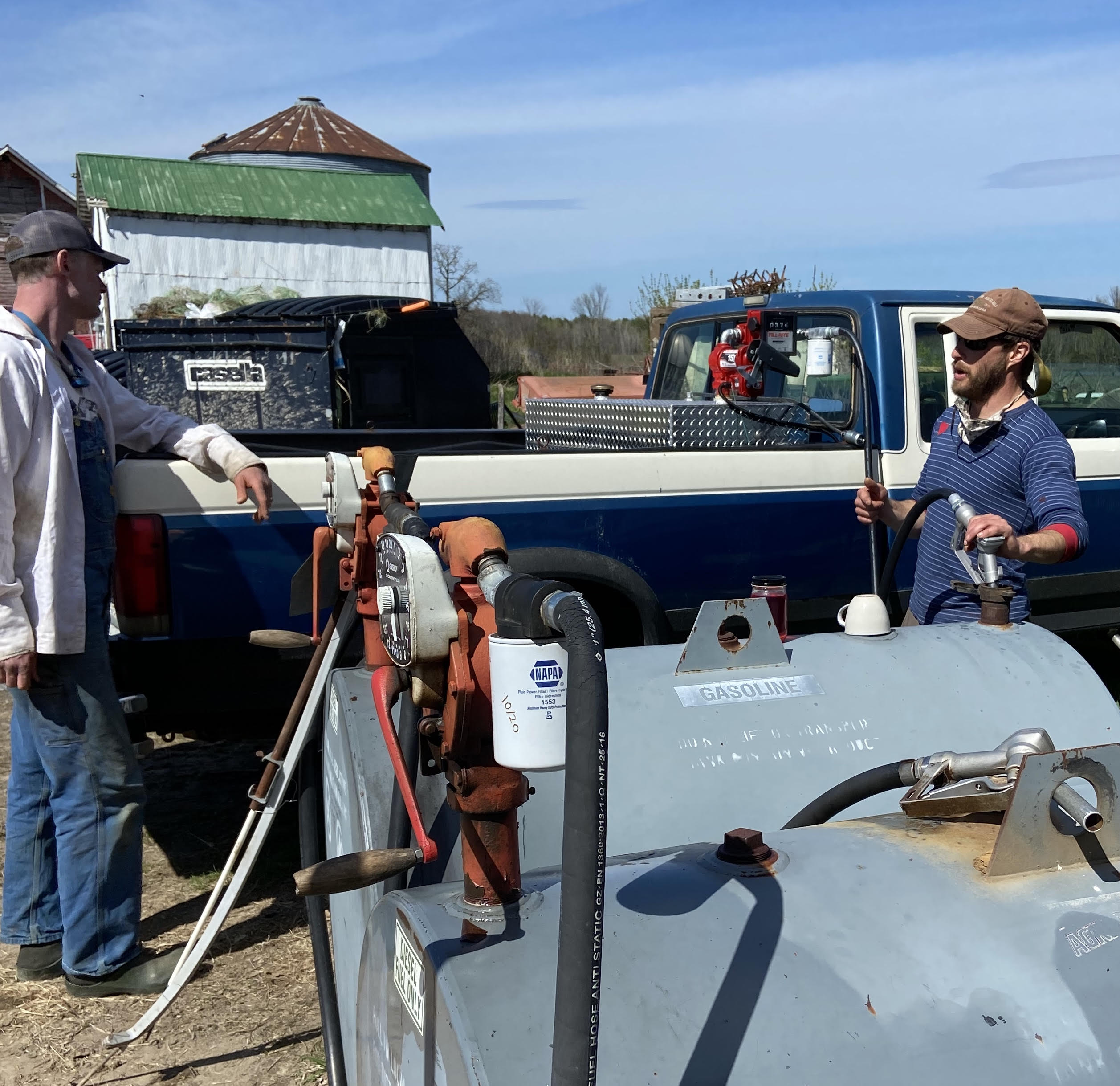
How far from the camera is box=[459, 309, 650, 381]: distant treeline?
99.2 feet

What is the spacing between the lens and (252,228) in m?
24.8

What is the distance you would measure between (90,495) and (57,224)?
0.74 metres

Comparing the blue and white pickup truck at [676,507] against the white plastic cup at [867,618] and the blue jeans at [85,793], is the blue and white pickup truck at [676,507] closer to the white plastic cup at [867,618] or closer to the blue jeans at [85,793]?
the blue jeans at [85,793]

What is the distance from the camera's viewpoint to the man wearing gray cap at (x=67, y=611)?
2.91 meters

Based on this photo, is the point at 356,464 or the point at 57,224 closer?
the point at 57,224

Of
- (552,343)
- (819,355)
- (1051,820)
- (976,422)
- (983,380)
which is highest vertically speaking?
(552,343)

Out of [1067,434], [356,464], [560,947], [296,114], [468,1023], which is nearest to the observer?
[560,947]

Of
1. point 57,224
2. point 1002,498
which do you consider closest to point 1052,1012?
point 1002,498

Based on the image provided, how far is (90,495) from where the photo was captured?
3115 mm

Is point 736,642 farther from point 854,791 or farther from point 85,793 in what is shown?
point 85,793

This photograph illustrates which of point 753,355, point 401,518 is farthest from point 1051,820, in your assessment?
point 753,355

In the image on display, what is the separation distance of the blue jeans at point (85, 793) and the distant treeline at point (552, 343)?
24.5 metres

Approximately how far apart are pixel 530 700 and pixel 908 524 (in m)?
2.26

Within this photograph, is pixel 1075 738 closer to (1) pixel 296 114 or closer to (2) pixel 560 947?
(2) pixel 560 947
